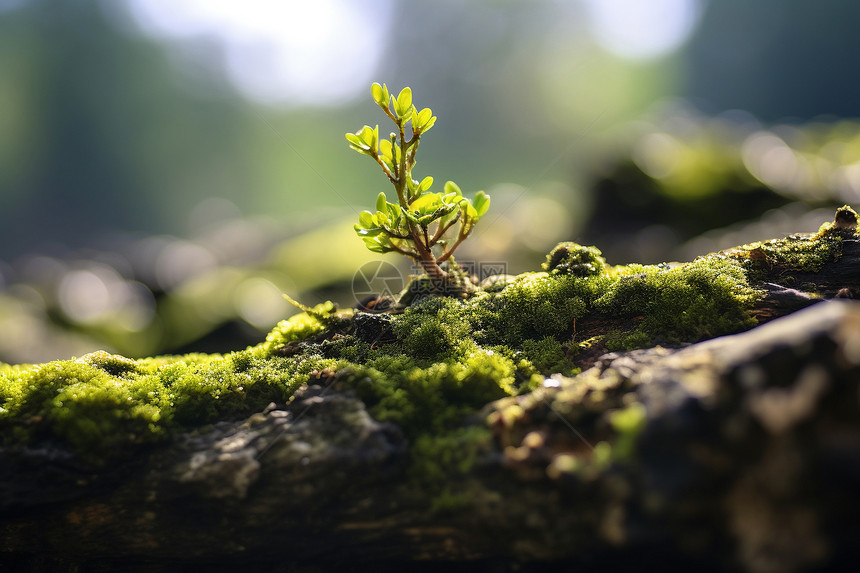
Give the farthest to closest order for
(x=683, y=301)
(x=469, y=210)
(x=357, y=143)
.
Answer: (x=469, y=210) < (x=357, y=143) < (x=683, y=301)

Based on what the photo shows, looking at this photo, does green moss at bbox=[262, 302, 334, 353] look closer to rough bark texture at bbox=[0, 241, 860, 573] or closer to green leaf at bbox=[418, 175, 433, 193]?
rough bark texture at bbox=[0, 241, 860, 573]

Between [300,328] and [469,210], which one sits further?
[469,210]

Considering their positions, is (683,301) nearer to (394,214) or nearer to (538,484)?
(538,484)

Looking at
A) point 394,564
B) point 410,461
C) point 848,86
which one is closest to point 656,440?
point 410,461

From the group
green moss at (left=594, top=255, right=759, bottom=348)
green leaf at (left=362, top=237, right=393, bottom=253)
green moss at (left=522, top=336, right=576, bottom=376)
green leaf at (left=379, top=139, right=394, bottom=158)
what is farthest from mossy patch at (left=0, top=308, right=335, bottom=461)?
green moss at (left=594, top=255, right=759, bottom=348)

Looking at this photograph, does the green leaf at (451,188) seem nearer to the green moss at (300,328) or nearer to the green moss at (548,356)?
the green moss at (300,328)

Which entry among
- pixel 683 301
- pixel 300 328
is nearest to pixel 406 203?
pixel 300 328

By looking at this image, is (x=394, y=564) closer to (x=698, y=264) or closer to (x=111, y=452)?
(x=111, y=452)

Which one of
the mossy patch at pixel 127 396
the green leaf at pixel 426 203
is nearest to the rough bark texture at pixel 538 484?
the mossy patch at pixel 127 396
